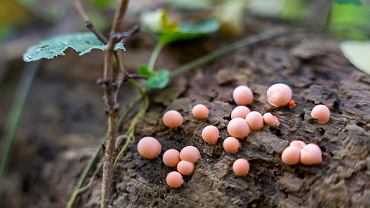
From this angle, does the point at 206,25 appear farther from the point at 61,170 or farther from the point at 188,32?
the point at 61,170

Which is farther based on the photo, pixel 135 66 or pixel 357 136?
pixel 135 66

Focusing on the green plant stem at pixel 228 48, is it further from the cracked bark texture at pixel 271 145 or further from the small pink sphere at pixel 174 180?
the small pink sphere at pixel 174 180

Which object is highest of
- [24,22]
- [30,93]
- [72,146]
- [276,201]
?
[24,22]

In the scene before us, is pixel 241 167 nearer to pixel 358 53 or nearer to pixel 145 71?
pixel 145 71

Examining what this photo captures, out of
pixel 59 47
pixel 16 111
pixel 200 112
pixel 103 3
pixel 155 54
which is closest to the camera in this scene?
pixel 59 47

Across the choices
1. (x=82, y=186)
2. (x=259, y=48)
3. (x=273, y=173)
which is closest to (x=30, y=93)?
(x=82, y=186)

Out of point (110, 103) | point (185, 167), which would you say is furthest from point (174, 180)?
point (110, 103)
